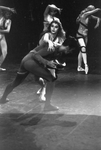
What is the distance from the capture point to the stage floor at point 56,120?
3840mm

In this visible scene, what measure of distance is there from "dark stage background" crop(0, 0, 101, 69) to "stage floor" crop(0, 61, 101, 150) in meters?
5.60

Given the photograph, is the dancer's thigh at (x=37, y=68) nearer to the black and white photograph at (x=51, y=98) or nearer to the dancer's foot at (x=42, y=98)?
the black and white photograph at (x=51, y=98)

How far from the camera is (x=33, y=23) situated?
42.3 ft

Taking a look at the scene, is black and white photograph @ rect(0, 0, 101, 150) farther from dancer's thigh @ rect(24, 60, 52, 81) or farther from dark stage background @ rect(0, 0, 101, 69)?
dark stage background @ rect(0, 0, 101, 69)

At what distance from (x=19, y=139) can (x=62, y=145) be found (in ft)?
1.99

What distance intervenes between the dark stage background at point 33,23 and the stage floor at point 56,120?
5.60m

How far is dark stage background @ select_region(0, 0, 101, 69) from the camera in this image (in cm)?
1259

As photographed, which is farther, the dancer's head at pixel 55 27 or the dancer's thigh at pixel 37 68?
the dancer's thigh at pixel 37 68

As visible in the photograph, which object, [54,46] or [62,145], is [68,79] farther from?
[62,145]

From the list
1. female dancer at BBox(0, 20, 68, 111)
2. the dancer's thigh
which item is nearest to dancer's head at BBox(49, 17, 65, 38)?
female dancer at BBox(0, 20, 68, 111)

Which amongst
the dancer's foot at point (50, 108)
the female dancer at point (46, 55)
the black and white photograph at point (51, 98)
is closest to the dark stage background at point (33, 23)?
the black and white photograph at point (51, 98)

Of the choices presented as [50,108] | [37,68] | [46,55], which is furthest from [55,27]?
[50,108]

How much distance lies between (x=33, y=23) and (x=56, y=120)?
8.71 m

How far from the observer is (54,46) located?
15.9 ft
